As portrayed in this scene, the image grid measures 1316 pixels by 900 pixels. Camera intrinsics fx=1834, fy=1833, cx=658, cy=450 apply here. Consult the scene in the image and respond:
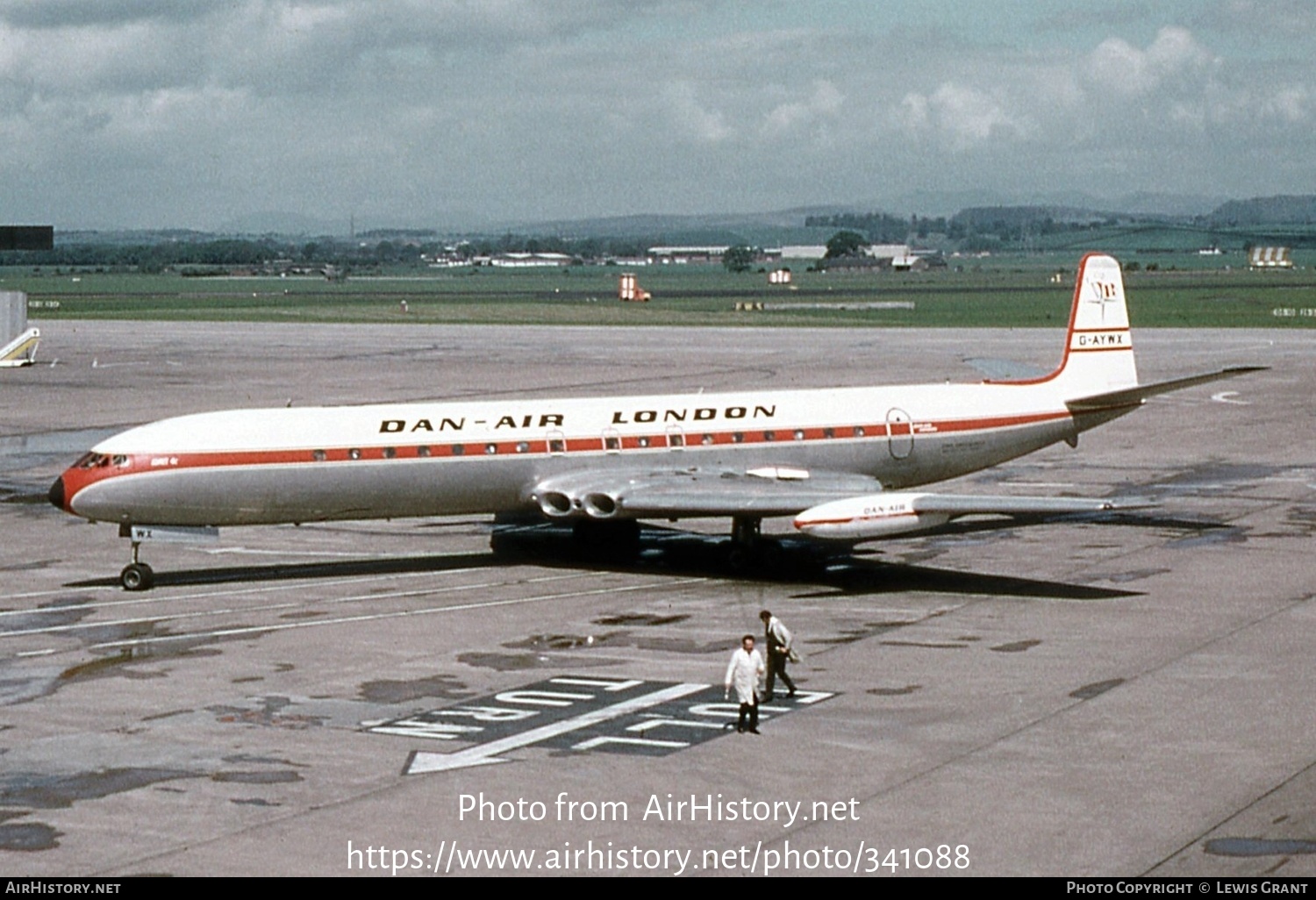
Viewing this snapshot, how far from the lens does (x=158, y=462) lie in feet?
116

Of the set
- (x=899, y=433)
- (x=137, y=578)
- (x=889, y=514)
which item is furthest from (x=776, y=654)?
(x=137, y=578)

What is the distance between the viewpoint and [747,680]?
24281 mm

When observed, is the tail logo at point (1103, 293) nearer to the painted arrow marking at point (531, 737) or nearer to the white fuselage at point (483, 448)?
the white fuselage at point (483, 448)

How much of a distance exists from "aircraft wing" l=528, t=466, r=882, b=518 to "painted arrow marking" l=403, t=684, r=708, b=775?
8.57 meters

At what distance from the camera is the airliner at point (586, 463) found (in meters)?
35.4

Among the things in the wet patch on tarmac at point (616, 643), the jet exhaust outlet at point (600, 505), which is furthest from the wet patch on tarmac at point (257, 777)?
the jet exhaust outlet at point (600, 505)

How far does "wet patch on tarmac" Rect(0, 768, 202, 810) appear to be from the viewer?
2166 centimetres

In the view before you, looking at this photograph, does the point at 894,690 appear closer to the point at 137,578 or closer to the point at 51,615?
the point at 51,615

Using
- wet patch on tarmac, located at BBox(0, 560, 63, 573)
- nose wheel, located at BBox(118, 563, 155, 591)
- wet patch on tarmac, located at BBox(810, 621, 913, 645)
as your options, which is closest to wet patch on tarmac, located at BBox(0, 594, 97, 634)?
nose wheel, located at BBox(118, 563, 155, 591)

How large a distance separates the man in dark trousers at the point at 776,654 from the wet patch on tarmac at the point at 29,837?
10346 mm

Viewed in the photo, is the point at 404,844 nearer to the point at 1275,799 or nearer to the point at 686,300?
the point at 1275,799

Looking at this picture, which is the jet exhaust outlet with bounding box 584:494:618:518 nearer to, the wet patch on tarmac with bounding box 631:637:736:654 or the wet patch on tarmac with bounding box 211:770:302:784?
the wet patch on tarmac with bounding box 631:637:736:654

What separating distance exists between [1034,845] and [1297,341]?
313ft

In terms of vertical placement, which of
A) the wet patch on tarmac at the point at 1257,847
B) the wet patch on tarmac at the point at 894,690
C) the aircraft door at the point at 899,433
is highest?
the aircraft door at the point at 899,433
